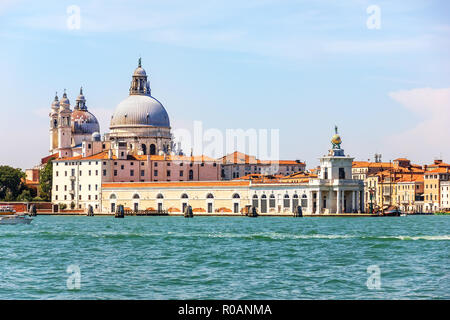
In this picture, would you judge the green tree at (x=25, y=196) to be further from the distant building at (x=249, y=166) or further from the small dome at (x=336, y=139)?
the small dome at (x=336, y=139)

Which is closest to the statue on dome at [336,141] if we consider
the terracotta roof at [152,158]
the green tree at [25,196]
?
the terracotta roof at [152,158]

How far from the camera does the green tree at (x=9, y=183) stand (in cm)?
9612

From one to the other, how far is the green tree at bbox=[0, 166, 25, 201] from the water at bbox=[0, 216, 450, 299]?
59888mm

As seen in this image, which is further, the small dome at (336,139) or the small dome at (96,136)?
the small dome at (96,136)

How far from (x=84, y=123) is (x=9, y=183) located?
14974 mm

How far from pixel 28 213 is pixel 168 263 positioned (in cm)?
6066

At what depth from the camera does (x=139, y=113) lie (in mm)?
98188

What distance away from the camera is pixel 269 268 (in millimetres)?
24078

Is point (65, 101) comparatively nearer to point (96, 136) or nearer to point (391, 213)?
point (96, 136)

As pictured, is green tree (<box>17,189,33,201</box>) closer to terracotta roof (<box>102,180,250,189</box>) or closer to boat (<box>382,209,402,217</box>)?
terracotta roof (<box>102,180,250,189</box>)

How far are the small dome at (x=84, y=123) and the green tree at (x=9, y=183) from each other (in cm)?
1168

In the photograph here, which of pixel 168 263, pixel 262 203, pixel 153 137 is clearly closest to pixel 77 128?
pixel 153 137
